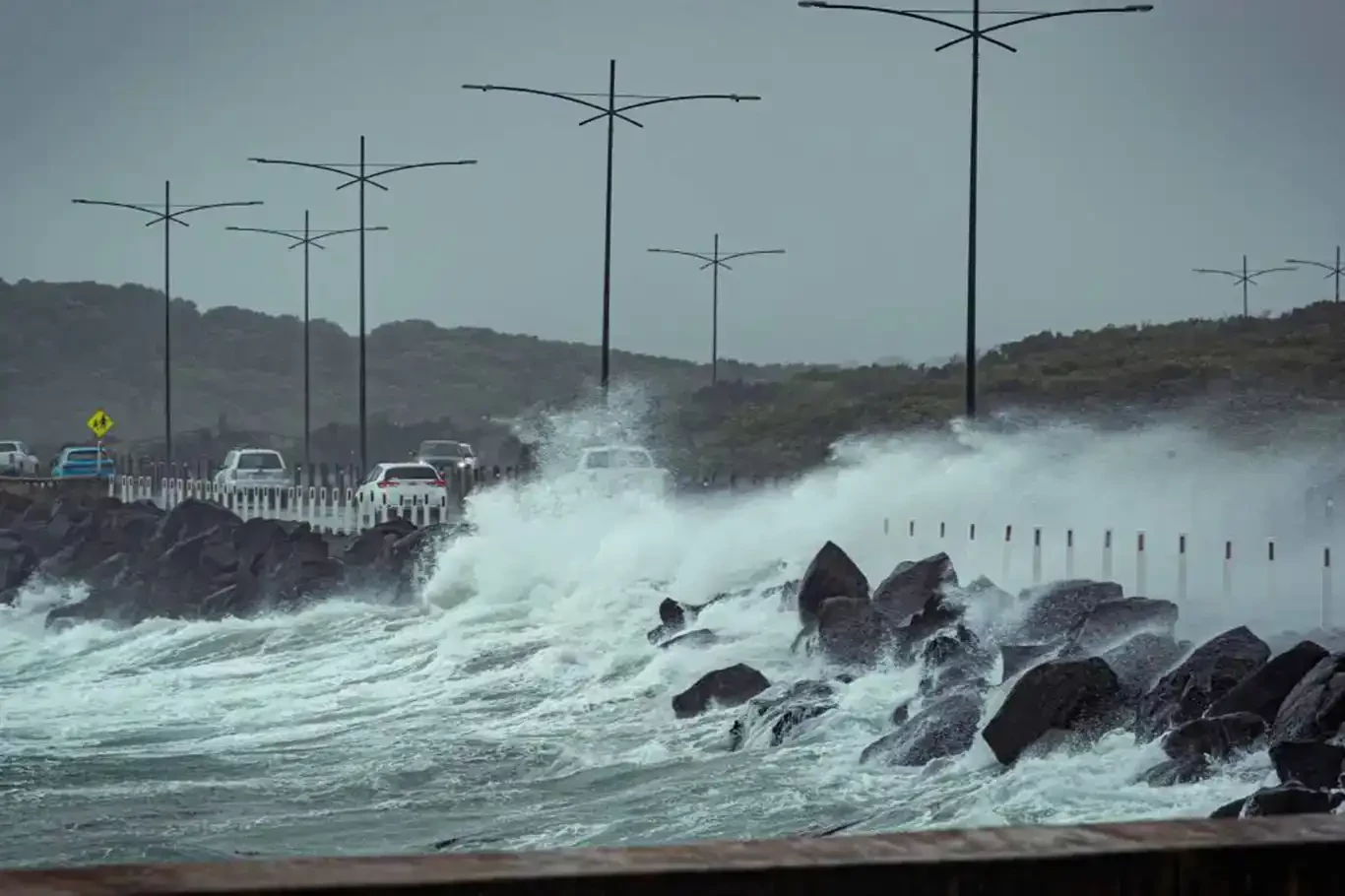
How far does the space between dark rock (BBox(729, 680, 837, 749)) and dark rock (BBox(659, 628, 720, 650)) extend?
16.0 feet

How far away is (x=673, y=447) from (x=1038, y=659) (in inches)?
2513

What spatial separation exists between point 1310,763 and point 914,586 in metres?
11.4

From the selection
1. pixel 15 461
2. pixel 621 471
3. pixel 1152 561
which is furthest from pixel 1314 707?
pixel 15 461

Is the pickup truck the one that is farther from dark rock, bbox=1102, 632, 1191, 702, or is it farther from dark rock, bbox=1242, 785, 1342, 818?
dark rock, bbox=1242, 785, 1342, 818

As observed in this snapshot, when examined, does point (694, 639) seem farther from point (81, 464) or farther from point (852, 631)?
point (81, 464)

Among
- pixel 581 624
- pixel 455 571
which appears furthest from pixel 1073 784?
pixel 455 571

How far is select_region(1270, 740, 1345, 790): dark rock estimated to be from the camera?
40.4 feet

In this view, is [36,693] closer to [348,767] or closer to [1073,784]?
[348,767]

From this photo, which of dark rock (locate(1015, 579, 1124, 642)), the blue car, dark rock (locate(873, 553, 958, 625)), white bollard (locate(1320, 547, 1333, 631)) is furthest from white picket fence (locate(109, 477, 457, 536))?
white bollard (locate(1320, 547, 1333, 631))

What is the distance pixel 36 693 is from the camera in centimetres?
2966

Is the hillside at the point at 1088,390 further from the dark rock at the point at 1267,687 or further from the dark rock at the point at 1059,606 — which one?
the dark rock at the point at 1267,687

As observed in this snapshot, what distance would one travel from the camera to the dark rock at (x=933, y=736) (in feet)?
53.8

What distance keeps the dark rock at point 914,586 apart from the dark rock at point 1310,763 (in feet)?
33.8

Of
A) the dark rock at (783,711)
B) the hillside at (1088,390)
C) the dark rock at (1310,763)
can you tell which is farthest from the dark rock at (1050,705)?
the hillside at (1088,390)
